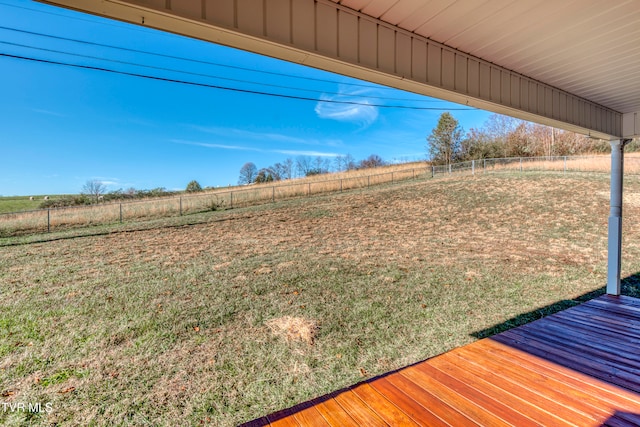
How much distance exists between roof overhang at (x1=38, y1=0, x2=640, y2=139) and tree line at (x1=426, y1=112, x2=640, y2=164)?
23.8 m

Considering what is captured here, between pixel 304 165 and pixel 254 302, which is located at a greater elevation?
pixel 304 165

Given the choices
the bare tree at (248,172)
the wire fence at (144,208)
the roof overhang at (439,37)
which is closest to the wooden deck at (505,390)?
the roof overhang at (439,37)

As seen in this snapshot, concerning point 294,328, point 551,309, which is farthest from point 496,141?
A: point 294,328

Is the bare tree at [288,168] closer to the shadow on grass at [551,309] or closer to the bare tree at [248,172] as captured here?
the bare tree at [248,172]

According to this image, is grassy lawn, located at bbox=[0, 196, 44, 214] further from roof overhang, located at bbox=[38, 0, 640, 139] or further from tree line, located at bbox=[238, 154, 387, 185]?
roof overhang, located at bbox=[38, 0, 640, 139]

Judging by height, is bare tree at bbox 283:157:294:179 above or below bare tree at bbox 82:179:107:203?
above

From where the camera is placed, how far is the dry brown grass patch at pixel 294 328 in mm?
3324

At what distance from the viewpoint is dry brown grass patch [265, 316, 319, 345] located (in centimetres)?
332

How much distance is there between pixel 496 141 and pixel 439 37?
26.4m

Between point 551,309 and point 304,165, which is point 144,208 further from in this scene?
point 304,165

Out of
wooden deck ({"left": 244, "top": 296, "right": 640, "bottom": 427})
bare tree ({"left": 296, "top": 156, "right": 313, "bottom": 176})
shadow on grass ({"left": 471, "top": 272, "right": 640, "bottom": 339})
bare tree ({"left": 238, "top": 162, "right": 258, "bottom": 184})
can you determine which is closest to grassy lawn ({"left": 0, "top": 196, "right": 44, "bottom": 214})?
bare tree ({"left": 238, "top": 162, "right": 258, "bottom": 184})

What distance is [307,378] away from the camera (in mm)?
2625

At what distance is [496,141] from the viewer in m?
23.8

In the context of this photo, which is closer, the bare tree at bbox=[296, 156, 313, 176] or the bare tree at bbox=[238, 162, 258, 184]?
the bare tree at bbox=[296, 156, 313, 176]
